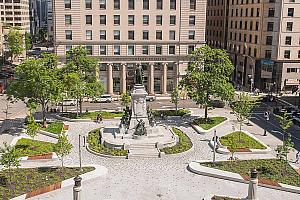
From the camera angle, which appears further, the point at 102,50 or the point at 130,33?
the point at 130,33

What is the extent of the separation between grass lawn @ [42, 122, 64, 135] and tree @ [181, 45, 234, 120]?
17.8m

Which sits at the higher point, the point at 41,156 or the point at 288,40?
the point at 288,40

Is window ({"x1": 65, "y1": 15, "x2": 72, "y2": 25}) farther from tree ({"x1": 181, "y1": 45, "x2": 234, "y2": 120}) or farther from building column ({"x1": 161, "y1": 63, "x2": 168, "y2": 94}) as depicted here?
tree ({"x1": 181, "y1": 45, "x2": 234, "y2": 120})

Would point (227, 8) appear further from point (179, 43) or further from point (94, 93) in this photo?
point (94, 93)

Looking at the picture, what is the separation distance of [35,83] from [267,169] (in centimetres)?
2949

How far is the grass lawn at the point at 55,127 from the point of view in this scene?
5047cm

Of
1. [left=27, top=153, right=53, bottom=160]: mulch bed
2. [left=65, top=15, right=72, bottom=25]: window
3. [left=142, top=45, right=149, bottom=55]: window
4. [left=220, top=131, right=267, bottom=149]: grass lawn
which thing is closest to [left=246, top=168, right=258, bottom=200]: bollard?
[left=220, top=131, right=267, bottom=149]: grass lawn

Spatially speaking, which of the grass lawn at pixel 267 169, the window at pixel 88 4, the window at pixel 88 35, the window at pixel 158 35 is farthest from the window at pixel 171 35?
the grass lawn at pixel 267 169

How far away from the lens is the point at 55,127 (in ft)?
171

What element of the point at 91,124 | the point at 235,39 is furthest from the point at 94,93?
the point at 235,39

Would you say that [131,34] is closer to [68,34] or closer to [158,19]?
[158,19]

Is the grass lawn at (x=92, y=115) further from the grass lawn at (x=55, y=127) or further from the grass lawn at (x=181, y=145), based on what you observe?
the grass lawn at (x=181, y=145)

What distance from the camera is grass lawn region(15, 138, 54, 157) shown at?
4205cm

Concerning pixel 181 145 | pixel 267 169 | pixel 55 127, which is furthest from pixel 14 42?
pixel 267 169
